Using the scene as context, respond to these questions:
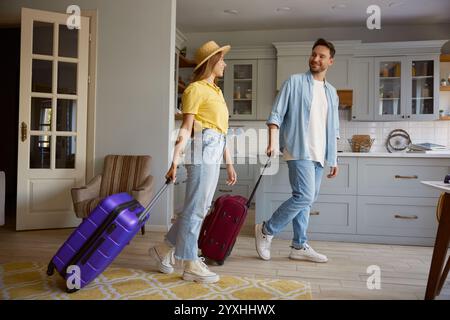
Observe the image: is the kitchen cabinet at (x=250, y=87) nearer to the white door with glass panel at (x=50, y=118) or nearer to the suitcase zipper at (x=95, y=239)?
the white door with glass panel at (x=50, y=118)

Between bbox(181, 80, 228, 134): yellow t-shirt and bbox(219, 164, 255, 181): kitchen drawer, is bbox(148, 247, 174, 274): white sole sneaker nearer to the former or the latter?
bbox(181, 80, 228, 134): yellow t-shirt

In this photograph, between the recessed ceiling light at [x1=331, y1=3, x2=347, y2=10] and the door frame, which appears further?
the recessed ceiling light at [x1=331, y1=3, x2=347, y2=10]

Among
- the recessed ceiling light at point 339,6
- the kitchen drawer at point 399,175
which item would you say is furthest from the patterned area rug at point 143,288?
the recessed ceiling light at point 339,6

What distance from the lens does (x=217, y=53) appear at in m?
2.01

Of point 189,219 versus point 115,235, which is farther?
point 189,219

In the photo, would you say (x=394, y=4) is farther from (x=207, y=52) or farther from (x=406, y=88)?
(x=207, y=52)

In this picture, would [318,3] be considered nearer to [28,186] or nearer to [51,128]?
[51,128]

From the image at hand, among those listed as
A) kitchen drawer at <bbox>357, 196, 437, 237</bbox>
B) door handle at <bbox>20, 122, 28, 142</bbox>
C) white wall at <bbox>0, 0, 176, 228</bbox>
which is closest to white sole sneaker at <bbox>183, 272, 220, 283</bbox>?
white wall at <bbox>0, 0, 176, 228</bbox>

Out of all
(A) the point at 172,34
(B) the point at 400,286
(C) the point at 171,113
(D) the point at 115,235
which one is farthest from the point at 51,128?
(B) the point at 400,286

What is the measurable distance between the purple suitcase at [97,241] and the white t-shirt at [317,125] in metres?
1.30

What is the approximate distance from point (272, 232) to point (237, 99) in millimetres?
2993

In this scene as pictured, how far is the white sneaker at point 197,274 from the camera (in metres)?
2.03

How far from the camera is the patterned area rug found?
1.85 metres

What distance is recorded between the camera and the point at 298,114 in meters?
2.58
